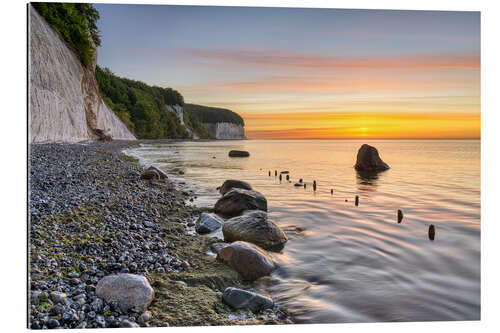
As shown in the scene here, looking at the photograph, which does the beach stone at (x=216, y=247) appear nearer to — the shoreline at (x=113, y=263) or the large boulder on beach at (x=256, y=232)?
the shoreline at (x=113, y=263)

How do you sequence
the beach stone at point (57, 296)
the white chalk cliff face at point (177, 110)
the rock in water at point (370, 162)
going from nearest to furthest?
the beach stone at point (57, 296) → the rock in water at point (370, 162) → the white chalk cliff face at point (177, 110)

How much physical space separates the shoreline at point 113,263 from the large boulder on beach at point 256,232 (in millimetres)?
505

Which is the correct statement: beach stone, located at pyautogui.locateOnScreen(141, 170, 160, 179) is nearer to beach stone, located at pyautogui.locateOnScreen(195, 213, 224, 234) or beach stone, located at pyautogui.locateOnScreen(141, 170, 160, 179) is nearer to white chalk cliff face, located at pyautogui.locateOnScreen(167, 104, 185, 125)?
beach stone, located at pyautogui.locateOnScreen(195, 213, 224, 234)

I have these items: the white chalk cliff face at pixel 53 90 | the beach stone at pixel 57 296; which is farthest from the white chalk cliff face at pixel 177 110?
the beach stone at pixel 57 296

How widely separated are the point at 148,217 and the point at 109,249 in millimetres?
2574

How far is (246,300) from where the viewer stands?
174 inches

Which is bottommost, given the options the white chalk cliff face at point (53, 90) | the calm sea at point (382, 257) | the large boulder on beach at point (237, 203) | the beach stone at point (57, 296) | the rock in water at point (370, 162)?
the calm sea at point (382, 257)

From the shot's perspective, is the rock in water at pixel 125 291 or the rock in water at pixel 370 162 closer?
the rock in water at pixel 125 291

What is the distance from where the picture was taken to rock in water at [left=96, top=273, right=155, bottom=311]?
386 cm

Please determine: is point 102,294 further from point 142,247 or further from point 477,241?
point 477,241

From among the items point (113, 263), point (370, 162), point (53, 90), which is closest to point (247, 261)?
point (113, 263)

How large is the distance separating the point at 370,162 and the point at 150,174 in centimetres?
1421

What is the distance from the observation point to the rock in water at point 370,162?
842 inches

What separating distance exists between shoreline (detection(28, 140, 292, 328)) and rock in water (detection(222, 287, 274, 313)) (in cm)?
8
